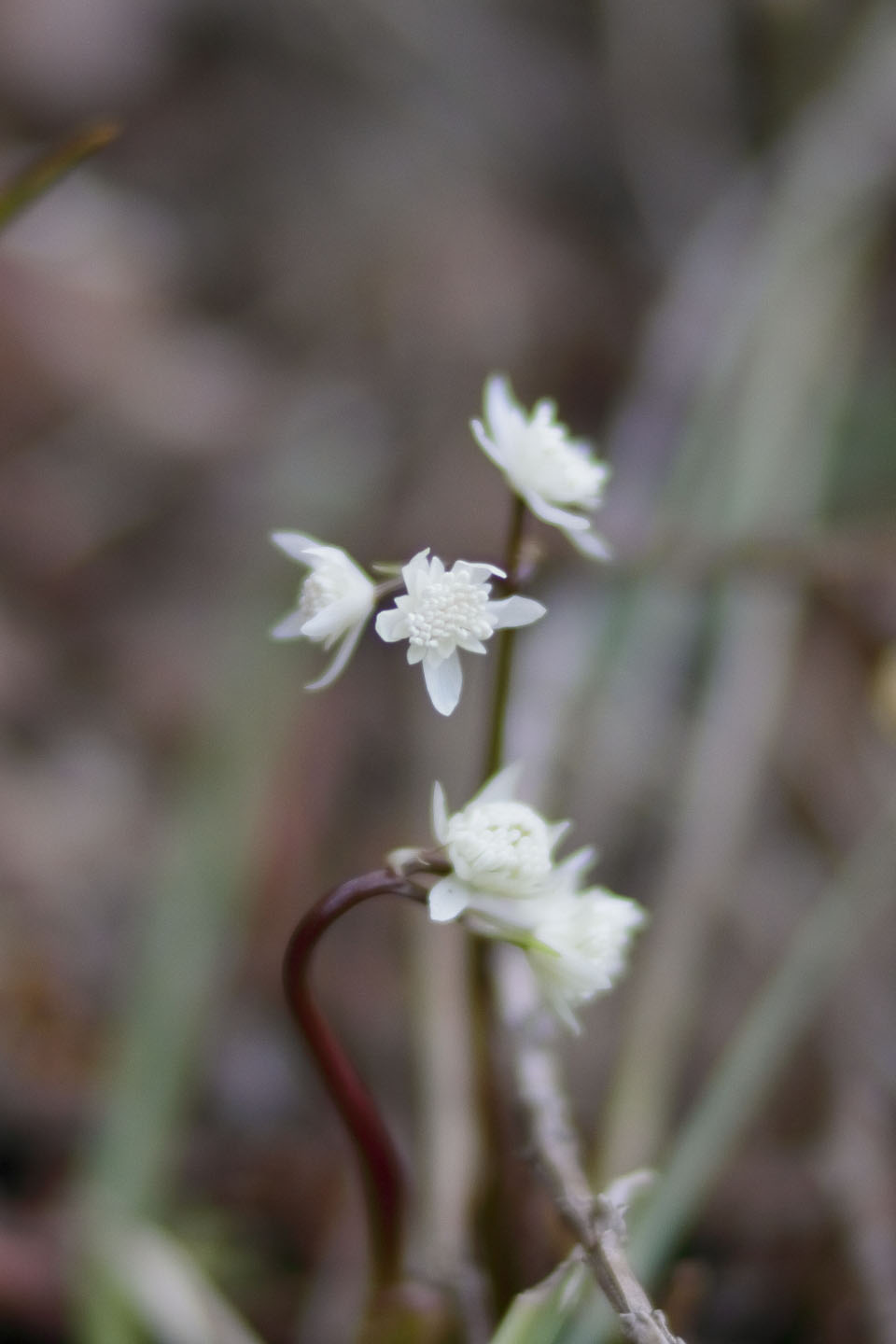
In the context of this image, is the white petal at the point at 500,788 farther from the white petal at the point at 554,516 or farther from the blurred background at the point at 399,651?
the blurred background at the point at 399,651

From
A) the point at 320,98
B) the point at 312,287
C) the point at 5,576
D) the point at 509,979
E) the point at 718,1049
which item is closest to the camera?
the point at 509,979

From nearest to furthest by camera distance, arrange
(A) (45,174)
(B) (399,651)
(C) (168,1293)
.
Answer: (A) (45,174) → (C) (168,1293) → (B) (399,651)

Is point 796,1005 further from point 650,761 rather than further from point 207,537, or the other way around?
point 207,537

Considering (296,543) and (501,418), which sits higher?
(501,418)

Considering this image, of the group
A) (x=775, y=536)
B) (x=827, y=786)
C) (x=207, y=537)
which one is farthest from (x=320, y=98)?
(x=827, y=786)

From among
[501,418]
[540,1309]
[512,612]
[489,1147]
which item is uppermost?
[501,418]

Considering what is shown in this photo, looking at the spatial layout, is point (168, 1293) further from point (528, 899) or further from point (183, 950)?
point (528, 899)

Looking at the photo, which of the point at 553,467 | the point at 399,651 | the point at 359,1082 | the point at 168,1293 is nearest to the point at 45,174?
the point at 553,467
